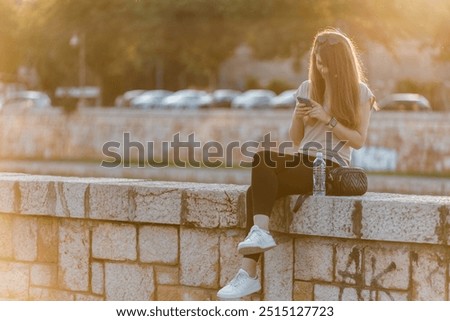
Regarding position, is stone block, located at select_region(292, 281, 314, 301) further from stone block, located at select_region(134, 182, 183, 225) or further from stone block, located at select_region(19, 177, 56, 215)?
stone block, located at select_region(19, 177, 56, 215)

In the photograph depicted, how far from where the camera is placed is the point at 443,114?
35062 mm

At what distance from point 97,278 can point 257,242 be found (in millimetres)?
1798

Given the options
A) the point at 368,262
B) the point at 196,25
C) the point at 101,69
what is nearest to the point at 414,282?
the point at 368,262

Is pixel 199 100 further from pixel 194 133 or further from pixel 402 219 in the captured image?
pixel 402 219

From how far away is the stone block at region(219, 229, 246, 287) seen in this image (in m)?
7.62

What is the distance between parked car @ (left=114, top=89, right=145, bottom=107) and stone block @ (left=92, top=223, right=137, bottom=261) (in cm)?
4320

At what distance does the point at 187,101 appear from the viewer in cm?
5031

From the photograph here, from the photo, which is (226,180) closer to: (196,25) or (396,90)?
(196,25)

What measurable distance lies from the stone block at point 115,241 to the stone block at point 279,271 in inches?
45.5

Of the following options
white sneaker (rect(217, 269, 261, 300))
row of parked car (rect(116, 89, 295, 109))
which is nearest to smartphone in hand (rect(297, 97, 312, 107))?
white sneaker (rect(217, 269, 261, 300))

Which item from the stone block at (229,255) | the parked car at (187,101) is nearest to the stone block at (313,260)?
the stone block at (229,255)

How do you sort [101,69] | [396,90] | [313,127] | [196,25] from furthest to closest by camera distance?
[396,90] → [101,69] → [196,25] → [313,127]

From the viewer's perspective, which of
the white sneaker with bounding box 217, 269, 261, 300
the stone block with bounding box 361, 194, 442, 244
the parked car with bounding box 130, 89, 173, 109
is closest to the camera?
the stone block with bounding box 361, 194, 442, 244
